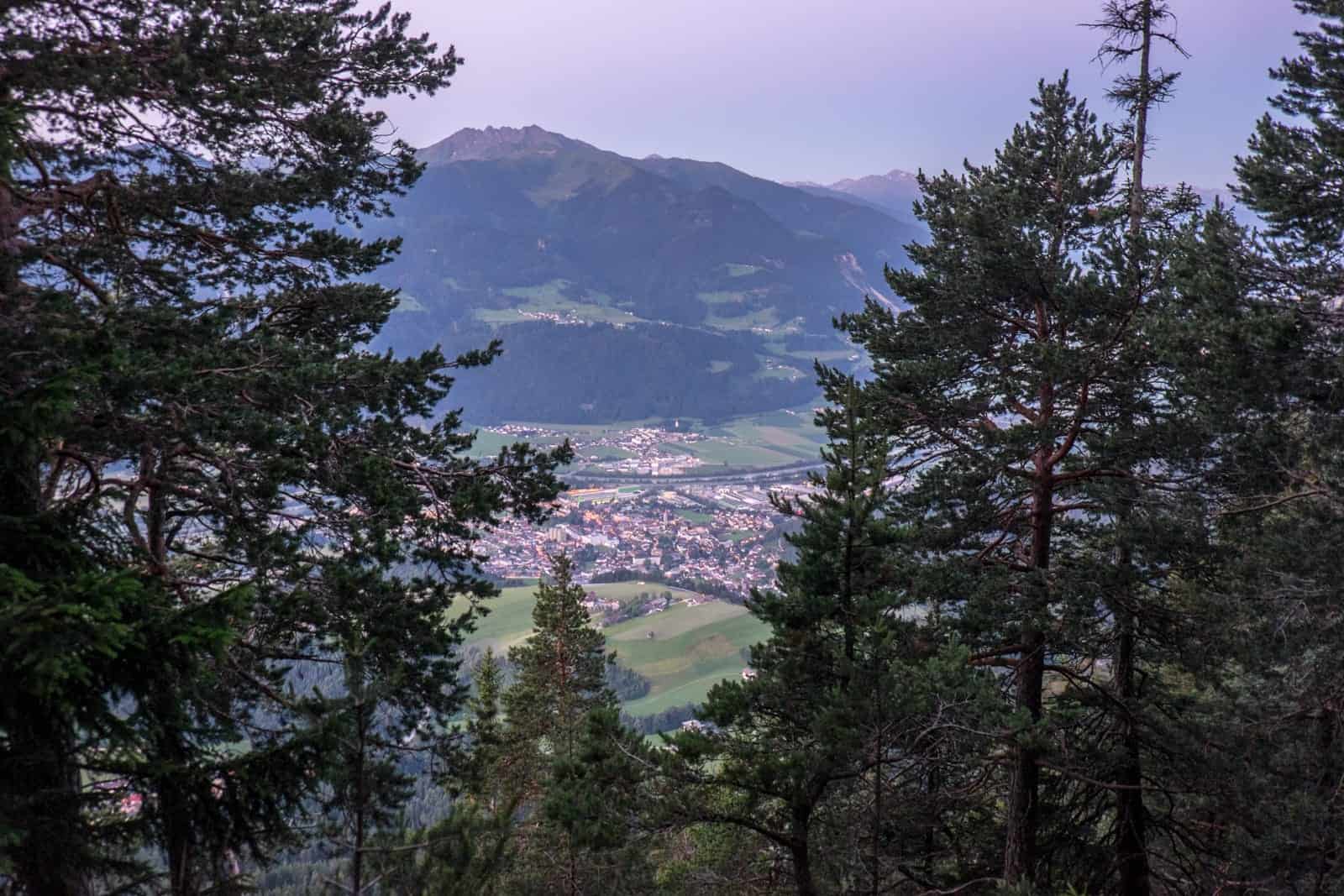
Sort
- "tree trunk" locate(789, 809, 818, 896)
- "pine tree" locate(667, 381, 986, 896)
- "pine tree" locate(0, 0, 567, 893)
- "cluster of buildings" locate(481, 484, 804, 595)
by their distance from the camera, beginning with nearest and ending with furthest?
"pine tree" locate(0, 0, 567, 893)
"pine tree" locate(667, 381, 986, 896)
"tree trunk" locate(789, 809, 818, 896)
"cluster of buildings" locate(481, 484, 804, 595)

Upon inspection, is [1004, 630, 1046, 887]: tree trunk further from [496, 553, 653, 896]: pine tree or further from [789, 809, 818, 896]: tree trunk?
[496, 553, 653, 896]: pine tree

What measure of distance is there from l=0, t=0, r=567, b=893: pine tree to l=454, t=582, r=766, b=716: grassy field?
41988 mm

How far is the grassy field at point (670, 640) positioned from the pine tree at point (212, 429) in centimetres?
4199

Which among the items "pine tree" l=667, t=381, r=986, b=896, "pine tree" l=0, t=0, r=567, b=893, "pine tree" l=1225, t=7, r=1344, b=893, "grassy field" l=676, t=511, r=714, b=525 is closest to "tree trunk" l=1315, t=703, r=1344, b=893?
"pine tree" l=1225, t=7, r=1344, b=893

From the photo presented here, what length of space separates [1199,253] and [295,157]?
8.54 metres

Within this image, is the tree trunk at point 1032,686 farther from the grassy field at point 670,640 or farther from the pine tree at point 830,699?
the grassy field at point 670,640

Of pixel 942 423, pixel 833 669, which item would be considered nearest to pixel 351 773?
pixel 833 669

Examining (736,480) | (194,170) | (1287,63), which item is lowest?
(194,170)

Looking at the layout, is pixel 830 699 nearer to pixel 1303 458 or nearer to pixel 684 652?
pixel 1303 458

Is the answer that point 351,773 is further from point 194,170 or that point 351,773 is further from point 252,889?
point 194,170

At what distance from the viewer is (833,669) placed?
6766mm

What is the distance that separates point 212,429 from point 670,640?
5632 centimetres

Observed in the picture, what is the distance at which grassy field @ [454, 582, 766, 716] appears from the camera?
171 ft

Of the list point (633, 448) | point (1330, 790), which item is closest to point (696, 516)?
point (633, 448)
